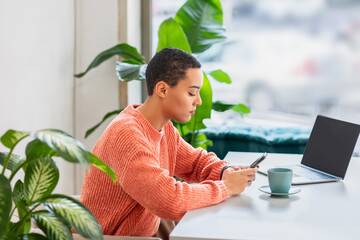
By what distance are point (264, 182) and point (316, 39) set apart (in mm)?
1660

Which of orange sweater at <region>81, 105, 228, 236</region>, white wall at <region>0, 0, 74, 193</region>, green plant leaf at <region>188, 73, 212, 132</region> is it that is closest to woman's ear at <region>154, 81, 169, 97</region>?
orange sweater at <region>81, 105, 228, 236</region>

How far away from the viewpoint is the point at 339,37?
3395mm

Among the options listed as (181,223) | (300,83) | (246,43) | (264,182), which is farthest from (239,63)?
(181,223)

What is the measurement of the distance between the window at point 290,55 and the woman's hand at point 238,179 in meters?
1.64

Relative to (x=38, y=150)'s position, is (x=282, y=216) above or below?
below

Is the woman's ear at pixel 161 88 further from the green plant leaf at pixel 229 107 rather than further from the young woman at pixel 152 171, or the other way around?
the green plant leaf at pixel 229 107

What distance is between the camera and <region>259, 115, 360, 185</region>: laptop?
206 centimetres

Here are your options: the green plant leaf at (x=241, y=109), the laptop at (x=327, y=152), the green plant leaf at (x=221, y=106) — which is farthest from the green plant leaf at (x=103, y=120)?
the laptop at (x=327, y=152)

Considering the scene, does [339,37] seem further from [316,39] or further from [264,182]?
[264,182]

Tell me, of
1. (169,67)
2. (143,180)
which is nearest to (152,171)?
(143,180)

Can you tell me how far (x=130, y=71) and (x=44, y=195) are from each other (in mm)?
1738

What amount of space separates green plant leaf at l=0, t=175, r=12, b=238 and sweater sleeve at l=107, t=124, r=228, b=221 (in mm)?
588

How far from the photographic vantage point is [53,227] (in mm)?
1241

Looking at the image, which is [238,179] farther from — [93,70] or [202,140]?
[93,70]
